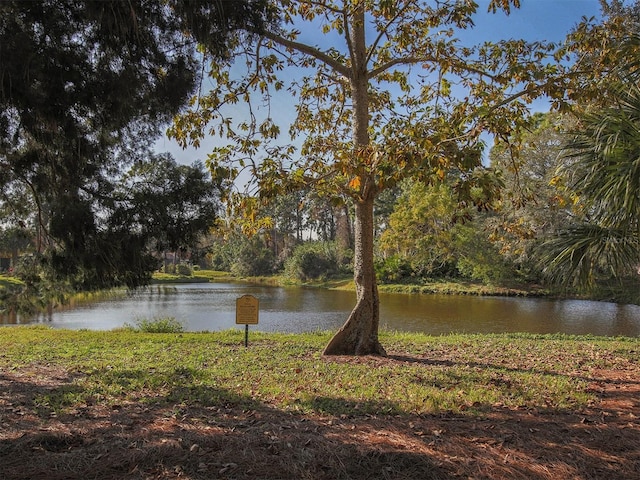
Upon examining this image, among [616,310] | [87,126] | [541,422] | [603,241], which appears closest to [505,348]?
[603,241]

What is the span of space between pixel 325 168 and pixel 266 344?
422 centimetres

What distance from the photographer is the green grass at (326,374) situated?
4.61 meters

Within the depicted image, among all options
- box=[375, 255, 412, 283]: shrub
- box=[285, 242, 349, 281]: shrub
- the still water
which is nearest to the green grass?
the still water

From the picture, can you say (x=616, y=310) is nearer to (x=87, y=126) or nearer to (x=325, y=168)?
(x=325, y=168)

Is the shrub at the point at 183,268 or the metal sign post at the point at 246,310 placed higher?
the shrub at the point at 183,268

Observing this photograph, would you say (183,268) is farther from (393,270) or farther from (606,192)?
(606,192)

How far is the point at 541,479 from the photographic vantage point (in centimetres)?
282

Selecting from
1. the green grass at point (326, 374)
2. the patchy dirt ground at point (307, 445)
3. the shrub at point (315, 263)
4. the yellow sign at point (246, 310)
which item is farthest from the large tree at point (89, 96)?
the shrub at point (315, 263)

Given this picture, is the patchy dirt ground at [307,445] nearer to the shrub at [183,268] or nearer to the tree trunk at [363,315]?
the shrub at [183,268]

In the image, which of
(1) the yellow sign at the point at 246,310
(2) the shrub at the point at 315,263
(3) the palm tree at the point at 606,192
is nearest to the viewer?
(3) the palm tree at the point at 606,192

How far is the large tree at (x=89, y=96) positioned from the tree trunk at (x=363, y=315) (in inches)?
142

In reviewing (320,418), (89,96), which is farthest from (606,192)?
(89,96)

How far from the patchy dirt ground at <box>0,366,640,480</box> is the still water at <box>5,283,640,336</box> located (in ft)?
31.8

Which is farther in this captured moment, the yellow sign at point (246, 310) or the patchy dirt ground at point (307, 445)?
the yellow sign at point (246, 310)
